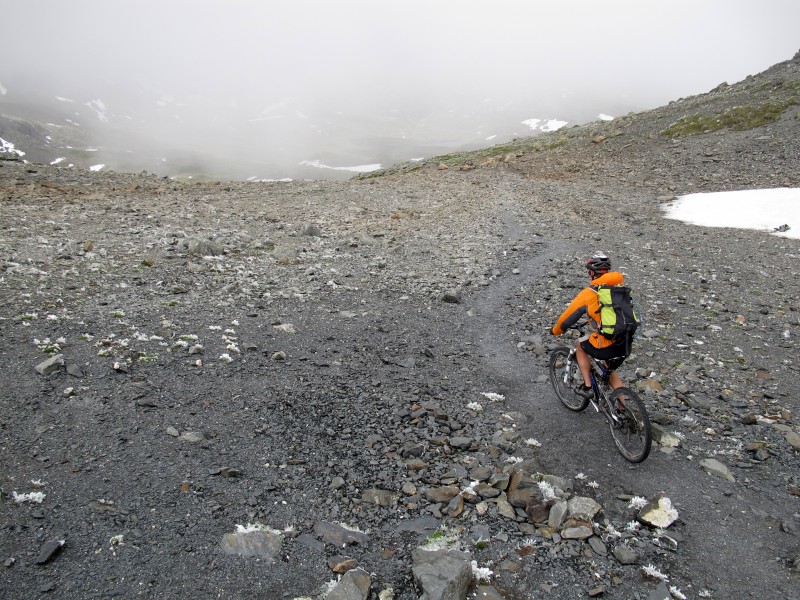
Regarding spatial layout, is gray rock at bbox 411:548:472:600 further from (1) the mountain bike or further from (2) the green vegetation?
(2) the green vegetation

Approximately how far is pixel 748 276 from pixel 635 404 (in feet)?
42.6

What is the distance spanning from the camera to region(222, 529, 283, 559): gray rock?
6.00 m

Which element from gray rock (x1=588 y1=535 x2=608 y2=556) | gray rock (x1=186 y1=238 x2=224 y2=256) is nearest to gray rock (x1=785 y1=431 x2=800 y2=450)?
gray rock (x1=588 y1=535 x2=608 y2=556)

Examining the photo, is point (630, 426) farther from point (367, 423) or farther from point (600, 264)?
point (367, 423)

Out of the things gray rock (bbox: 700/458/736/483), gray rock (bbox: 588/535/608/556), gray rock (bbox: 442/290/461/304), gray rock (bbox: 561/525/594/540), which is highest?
gray rock (bbox: 442/290/461/304)

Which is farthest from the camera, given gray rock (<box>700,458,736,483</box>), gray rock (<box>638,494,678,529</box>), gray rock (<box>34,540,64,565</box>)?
gray rock (<box>700,458,736,483</box>)

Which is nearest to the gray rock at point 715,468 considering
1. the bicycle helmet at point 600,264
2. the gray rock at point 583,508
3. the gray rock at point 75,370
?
the gray rock at point 583,508

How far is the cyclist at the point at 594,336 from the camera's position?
8.70m

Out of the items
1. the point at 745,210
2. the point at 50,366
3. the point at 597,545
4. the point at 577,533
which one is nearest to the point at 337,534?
the point at 577,533

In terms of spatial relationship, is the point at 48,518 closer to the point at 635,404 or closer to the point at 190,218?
the point at 635,404

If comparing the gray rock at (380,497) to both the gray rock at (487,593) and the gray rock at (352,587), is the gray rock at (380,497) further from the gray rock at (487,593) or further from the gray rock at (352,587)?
the gray rock at (487,593)

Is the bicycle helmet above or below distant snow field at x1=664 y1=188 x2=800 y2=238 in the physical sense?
above

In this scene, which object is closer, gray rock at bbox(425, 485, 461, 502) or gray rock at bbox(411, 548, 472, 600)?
gray rock at bbox(411, 548, 472, 600)

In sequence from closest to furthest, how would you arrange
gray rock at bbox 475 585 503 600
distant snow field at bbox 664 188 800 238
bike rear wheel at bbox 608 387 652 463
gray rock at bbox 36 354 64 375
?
gray rock at bbox 475 585 503 600
bike rear wheel at bbox 608 387 652 463
gray rock at bbox 36 354 64 375
distant snow field at bbox 664 188 800 238
